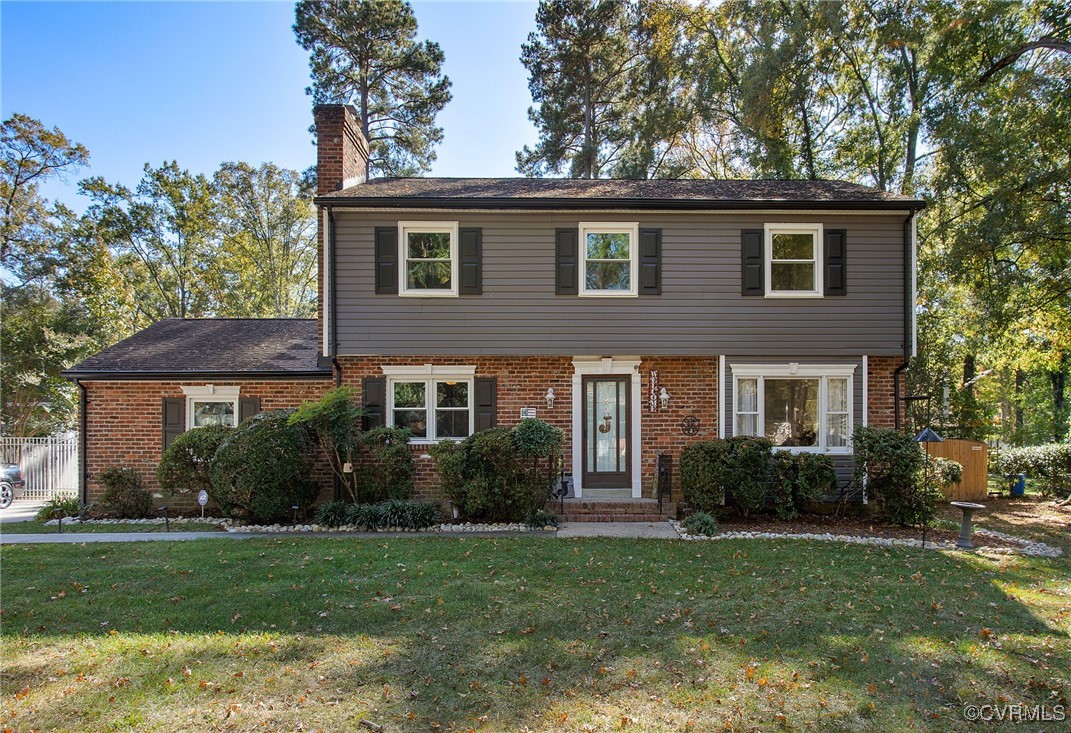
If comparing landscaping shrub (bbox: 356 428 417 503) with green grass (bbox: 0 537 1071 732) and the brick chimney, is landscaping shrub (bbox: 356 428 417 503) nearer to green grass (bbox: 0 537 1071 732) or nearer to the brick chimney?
green grass (bbox: 0 537 1071 732)

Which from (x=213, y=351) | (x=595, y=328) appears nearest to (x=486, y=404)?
(x=595, y=328)

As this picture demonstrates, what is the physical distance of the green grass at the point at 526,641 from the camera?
3.52 m

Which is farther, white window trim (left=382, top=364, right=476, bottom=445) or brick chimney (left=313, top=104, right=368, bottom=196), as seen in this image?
brick chimney (left=313, top=104, right=368, bottom=196)

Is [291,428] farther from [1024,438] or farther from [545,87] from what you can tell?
[1024,438]

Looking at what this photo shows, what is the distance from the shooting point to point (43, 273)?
65.7 ft

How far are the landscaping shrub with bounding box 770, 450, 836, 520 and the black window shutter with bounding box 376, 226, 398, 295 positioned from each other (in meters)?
7.26

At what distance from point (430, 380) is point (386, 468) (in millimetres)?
1961

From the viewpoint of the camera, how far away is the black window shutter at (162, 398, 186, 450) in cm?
1064

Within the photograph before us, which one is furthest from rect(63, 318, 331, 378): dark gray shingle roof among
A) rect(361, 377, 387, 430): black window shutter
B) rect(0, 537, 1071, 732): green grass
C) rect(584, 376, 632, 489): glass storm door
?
rect(584, 376, 632, 489): glass storm door

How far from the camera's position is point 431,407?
34.6ft

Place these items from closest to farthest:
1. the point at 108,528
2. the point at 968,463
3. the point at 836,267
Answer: the point at 108,528 < the point at 836,267 < the point at 968,463

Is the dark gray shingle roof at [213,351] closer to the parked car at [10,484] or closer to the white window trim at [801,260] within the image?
the parked car at [10,484]

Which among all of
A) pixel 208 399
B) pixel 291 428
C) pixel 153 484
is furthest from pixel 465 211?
pixel 153 484

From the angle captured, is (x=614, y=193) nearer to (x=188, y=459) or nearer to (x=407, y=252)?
(x=407, y=252)
